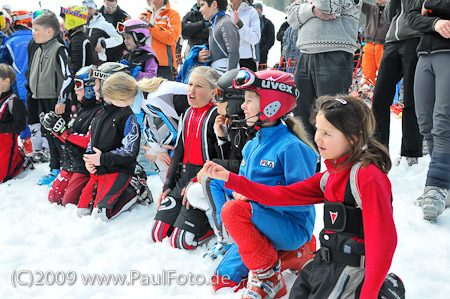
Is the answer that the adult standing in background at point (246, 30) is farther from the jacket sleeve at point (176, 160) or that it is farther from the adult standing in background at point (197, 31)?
the jacket sleeve at point (176, 160)

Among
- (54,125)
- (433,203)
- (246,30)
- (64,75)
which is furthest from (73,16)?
(433,203)

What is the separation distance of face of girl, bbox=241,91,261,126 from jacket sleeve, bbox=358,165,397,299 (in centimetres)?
99

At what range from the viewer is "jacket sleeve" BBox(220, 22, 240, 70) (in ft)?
15.9

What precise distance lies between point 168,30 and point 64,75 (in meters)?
1.62

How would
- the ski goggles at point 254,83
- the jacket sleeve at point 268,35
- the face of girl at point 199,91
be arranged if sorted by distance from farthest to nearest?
the jacket sleeve at point 268,35, the face of girl at point 199,91, the ski goggles at point 254,83

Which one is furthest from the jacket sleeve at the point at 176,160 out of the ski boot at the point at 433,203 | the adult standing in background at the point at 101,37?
the adult standing in background at the point at 101,37

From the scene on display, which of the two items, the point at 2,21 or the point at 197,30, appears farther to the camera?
the point at 2,21

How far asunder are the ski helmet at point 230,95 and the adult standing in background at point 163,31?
3.22m

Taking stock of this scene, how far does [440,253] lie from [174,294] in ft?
6.13

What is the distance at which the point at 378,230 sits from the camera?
1938mm

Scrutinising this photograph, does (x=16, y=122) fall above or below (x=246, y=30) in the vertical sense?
below

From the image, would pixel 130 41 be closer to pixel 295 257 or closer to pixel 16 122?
pixel 16 122

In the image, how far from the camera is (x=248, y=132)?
2.87m

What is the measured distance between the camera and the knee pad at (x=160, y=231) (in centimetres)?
365
